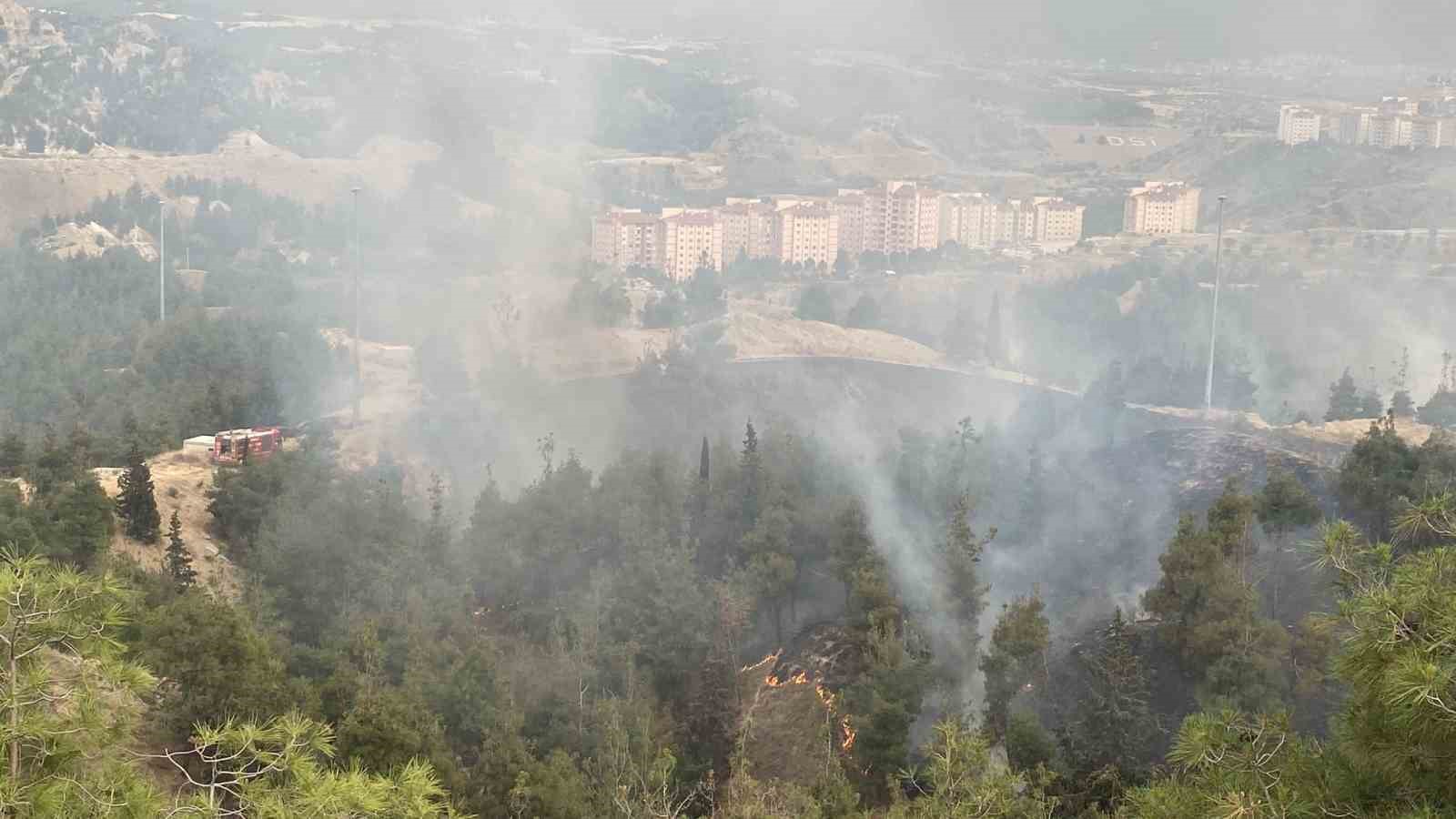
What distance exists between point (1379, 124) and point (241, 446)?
42.3 metres

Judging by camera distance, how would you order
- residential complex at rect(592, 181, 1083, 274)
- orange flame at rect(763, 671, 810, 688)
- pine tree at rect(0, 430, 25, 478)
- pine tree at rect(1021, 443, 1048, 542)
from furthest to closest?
residential complex at rect(592, 181, 1083, 274)
pine tree at rect(1021, 443, 1048, 542)
pine tree at rect(0, 430, 25, 478)
orange flame at rect(763, 671, 810, 688)

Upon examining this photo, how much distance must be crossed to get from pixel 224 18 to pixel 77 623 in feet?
187

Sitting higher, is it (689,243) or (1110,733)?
(1110,733)

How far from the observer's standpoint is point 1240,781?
622 cm

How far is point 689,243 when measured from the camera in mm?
40969

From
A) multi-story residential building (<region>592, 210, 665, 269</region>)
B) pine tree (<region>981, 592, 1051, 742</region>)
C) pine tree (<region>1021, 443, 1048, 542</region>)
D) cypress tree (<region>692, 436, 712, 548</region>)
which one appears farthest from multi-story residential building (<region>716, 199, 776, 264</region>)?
pine tree (<region>981, 592, 1051, 742</region>)

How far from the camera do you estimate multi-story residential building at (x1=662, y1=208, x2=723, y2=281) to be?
4050 centimetres

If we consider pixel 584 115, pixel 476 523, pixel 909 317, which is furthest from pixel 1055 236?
pixel 476 523

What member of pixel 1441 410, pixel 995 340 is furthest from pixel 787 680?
pixel 995 340

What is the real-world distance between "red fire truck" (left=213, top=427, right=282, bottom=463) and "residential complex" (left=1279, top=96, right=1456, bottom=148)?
135 feet

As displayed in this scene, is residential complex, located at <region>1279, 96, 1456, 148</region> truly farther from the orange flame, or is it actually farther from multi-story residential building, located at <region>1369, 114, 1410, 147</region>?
the orange flame

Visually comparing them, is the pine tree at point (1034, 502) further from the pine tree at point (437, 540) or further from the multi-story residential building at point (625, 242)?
the multi-story residential building at point (625, 242)

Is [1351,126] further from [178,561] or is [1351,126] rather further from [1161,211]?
[178,561]

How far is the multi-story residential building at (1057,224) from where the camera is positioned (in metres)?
47.4
